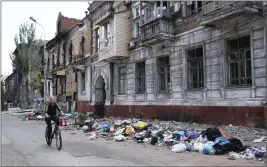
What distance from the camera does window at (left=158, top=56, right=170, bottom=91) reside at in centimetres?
1788

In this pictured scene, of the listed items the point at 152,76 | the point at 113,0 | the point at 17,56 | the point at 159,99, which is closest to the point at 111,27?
the point at 113,0

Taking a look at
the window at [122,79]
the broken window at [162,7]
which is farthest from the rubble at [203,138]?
the window at [122,79]

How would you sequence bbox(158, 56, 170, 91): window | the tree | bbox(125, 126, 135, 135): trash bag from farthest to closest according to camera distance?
the tree, bbox(158, 56, 170, 91): window, bbox(125, 126, 135, 135): trash bag

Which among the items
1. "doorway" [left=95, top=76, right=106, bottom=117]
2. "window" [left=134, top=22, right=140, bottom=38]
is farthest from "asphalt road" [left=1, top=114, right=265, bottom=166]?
→ "doorway" [left=95, top=76, right=106, bottom=117]

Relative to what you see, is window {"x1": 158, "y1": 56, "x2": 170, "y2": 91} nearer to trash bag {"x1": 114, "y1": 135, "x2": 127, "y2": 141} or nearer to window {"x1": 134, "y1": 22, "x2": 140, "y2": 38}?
window {"x1": 134, "y1": 22, "x2": 140, "y2": 38}

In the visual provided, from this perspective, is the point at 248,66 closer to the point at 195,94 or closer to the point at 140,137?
the point at 195,94

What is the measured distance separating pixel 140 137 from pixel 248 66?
530 cm

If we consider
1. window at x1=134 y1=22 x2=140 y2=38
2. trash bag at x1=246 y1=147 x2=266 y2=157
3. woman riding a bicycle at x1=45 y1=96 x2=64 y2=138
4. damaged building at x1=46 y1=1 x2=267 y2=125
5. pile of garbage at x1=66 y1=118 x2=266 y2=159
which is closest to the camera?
trash bag at x1=246 y1=147 x2=266 y2=157

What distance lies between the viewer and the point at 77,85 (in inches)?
1208

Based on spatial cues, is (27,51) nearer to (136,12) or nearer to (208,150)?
(136,12)

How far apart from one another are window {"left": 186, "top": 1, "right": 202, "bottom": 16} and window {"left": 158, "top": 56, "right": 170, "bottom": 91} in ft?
9.90

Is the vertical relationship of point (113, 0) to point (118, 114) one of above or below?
above

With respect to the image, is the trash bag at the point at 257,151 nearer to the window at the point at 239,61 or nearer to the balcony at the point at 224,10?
the window at the point at 239,61

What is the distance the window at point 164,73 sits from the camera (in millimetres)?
17875
